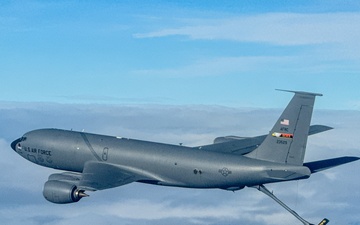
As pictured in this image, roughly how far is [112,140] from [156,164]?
22.8 feet

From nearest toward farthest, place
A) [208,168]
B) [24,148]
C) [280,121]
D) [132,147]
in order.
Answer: [280,121], [208,168], [132,147], [24,148]

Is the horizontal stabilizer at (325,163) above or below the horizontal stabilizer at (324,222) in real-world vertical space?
above

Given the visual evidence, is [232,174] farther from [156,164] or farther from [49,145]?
[49,145]

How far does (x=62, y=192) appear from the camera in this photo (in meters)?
58.0

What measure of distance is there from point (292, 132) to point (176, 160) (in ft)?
42.1

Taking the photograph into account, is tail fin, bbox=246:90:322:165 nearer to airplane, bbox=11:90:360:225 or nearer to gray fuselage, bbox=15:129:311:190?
airplane, bbox=11:90:360:225

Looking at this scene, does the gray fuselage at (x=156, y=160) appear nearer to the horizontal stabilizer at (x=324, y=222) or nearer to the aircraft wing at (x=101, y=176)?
the aircraft wing at (x=101, y=176)

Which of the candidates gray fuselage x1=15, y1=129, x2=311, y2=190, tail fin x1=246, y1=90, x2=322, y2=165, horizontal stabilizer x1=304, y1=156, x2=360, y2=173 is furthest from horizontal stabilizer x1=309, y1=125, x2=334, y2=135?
gray fuselage x1=15, y1=129, x2=311, y2=190

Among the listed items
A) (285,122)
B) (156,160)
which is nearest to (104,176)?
(156,160)

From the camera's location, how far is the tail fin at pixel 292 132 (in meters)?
55.1

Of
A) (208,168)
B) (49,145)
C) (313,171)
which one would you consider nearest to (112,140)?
(49,145)

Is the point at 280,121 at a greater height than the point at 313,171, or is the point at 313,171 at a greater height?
the point at 280,121

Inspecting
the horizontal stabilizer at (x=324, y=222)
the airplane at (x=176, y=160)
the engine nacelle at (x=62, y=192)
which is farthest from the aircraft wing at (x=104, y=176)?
the horizontal stabilizer at (x=324, y=222)

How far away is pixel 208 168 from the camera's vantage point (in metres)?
60.4
